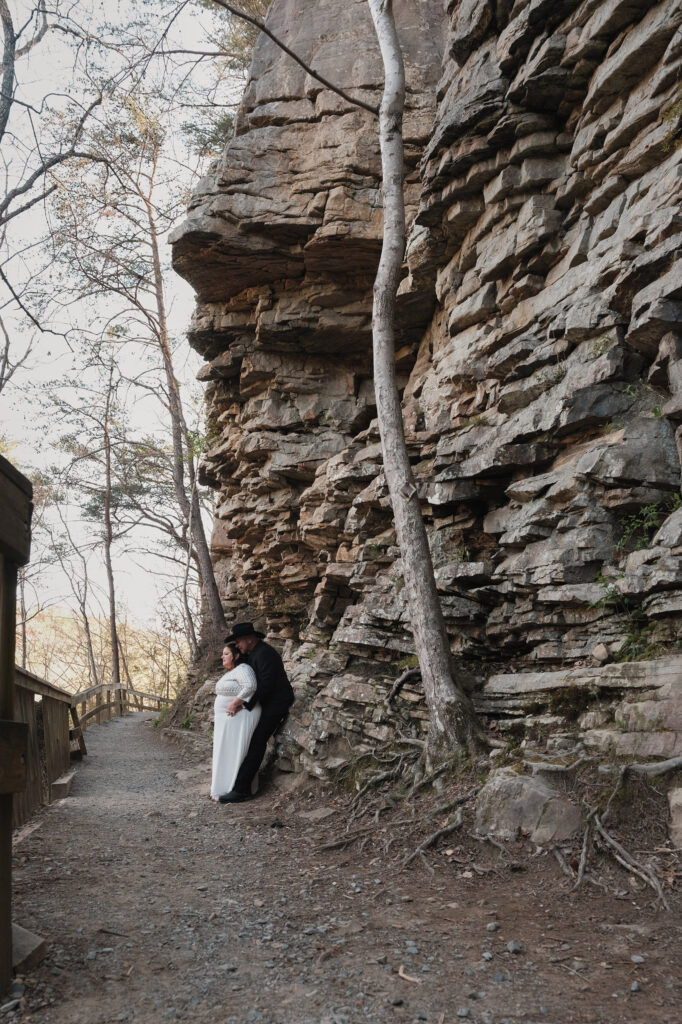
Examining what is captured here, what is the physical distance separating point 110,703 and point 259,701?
541 inches

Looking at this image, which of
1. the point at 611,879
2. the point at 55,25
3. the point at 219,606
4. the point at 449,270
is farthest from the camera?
the point at 219,606

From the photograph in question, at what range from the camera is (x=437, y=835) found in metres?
5.54

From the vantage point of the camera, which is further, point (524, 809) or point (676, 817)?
point (524, 809)

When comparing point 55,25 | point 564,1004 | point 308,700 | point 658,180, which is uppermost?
point 55,25

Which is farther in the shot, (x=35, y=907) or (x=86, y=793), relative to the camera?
(x=86, y=793)

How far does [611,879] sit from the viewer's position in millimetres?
4453

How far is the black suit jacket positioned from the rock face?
316 millimetres

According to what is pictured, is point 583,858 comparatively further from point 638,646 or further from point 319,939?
point 638,646

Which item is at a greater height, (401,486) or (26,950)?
(401,486)

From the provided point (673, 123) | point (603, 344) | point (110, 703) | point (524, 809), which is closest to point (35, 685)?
point (524, 809)

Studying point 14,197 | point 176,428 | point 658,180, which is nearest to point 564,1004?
point 658,180

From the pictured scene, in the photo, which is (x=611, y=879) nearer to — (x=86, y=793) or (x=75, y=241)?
(x=86, y=793)

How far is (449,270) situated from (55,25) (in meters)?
5.90

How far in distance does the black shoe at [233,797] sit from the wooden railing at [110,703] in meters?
8.25
